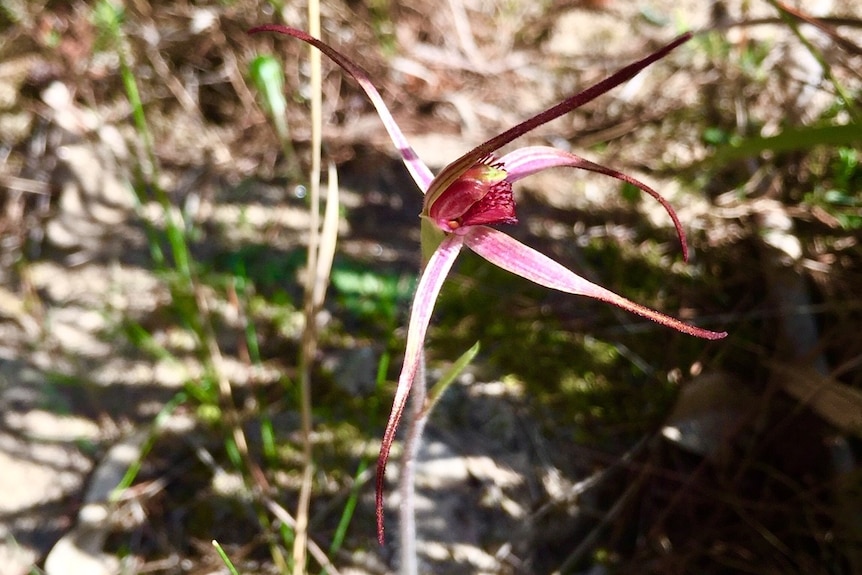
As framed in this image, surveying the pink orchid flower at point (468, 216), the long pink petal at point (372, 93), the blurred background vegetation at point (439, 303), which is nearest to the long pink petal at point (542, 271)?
the pink orchid flower at point (468, 216)

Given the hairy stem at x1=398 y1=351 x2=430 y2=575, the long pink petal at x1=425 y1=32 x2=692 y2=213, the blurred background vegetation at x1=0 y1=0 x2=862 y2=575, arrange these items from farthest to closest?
the blurred background vegetation at x1=0 y1=0 x2=862 y2=575
the hairy stem at x1=398 y1=351 x2=430 y2=575
the long pink petal at x1=425 y1=32 x2=692 y2=213

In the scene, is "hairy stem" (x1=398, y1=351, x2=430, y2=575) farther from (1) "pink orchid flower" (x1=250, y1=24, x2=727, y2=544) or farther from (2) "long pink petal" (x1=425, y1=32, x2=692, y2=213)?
(2) "long pink petal" (x1=425, y1=32, x2=692, y2=213)

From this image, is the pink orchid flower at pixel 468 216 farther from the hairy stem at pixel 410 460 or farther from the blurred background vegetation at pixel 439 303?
the blurred background vegetation at pixel 439 303

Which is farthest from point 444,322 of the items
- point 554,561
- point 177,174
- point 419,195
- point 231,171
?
point 177,174

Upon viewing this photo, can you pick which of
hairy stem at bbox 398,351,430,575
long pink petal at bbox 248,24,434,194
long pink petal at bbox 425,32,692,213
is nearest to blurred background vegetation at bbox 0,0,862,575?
hairy stem at bbox 398,351,430,575

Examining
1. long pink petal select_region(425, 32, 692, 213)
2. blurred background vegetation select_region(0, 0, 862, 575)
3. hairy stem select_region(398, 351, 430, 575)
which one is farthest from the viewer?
blurred background vegetation select_region(0, 0, 862, 575)

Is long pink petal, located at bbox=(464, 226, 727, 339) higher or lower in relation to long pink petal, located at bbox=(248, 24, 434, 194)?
lower

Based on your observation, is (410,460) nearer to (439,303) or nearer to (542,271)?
(542,271)
